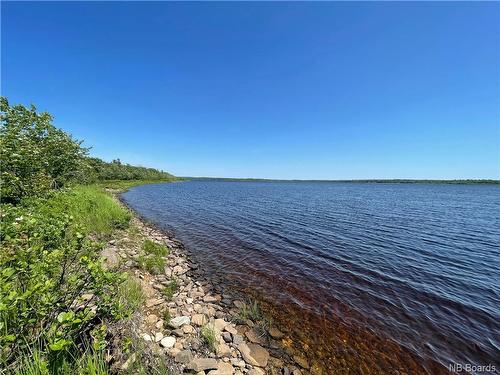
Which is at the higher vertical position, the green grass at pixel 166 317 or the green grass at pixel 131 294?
the green grass at pixel 131 294

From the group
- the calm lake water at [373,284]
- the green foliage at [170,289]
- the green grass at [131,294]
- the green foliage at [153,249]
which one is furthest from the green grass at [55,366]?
the green foliage at [153,249]

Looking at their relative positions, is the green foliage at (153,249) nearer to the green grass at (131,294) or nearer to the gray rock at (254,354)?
the green grass at (131,294)

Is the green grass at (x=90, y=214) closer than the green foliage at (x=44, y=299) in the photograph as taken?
No

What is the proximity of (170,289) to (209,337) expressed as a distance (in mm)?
3529

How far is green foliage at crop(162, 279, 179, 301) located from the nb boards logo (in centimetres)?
979

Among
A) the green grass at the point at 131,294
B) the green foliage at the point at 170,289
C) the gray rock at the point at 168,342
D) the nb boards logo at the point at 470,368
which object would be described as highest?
the green grass at the point at 131,294

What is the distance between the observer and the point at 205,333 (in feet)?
20.9

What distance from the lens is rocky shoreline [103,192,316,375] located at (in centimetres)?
547

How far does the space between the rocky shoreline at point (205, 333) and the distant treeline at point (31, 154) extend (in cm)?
617

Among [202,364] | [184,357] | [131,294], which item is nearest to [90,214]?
[131,294]

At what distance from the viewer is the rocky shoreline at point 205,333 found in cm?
547

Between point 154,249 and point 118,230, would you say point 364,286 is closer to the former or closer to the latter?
point 154,249

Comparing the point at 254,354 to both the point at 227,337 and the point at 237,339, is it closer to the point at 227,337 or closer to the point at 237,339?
the point at 237,339

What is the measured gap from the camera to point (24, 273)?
161 inches
